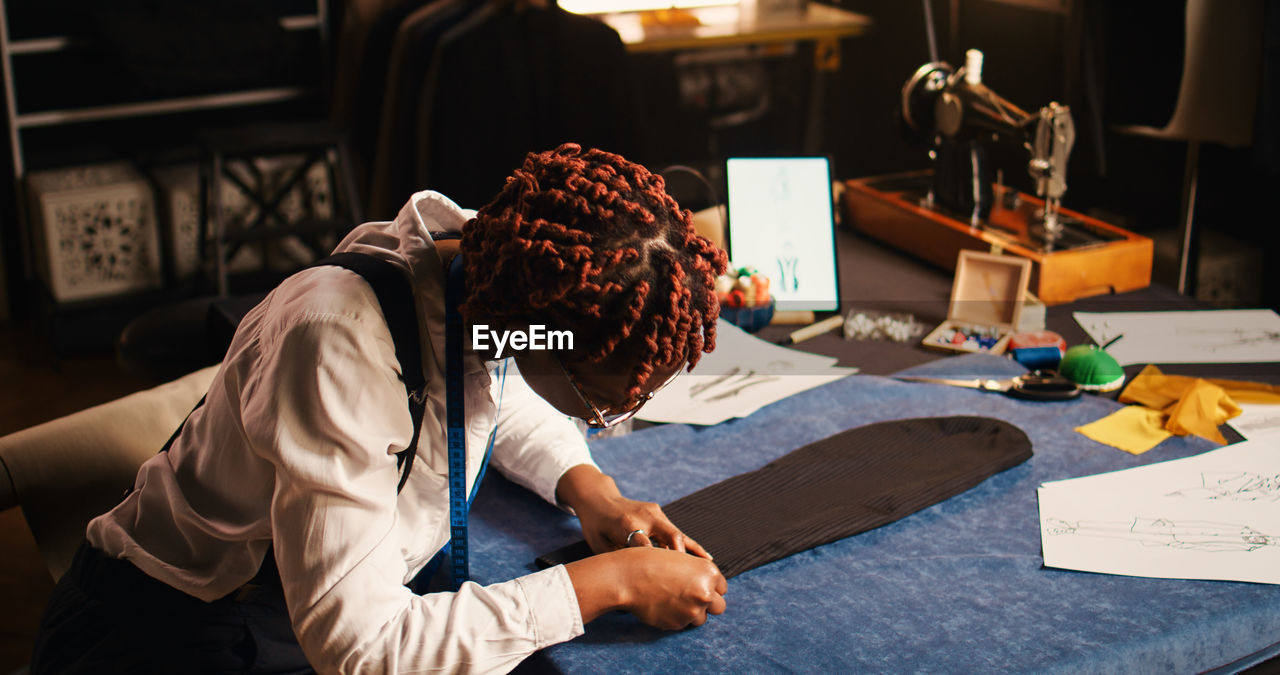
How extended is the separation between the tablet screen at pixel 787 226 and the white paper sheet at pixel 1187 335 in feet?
1.58

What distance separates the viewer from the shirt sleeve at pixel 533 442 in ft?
4.45

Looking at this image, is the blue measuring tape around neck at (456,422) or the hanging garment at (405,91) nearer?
the blue measuring tape around neck at (456,422)

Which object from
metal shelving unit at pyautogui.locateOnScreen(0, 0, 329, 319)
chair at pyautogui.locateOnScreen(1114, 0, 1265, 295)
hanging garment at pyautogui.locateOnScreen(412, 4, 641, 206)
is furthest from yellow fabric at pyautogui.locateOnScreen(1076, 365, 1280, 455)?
metal shelving unit at pyautogui.locateOnScreen(0, 0, 329, 319)

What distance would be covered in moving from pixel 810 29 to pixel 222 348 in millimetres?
3166

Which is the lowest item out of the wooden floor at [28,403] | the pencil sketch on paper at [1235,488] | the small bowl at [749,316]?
the wooden floor at [28,403]

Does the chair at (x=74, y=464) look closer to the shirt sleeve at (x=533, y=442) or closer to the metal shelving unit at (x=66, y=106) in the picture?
the shirt sleeve at (x=533, y=442)

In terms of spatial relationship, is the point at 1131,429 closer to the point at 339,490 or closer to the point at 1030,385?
A: the point at 1030,385

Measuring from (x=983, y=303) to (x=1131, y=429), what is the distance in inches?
19.6

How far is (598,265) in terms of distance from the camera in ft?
3.12

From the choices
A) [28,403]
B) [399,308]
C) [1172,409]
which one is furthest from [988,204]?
[28,403]

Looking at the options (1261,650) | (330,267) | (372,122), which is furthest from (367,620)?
(372,122)

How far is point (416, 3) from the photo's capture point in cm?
379

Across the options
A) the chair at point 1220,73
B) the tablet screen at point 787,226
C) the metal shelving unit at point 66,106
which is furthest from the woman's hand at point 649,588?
the metal shelving unit at point 66,106

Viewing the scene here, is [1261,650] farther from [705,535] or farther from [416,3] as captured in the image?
[416,3]
